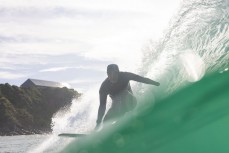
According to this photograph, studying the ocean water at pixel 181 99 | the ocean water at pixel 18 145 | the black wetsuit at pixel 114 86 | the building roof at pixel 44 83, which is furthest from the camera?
the building roof at pixel 44 83

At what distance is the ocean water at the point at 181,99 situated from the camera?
6095mm

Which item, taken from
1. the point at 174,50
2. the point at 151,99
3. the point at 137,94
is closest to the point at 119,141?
the point at 151,99

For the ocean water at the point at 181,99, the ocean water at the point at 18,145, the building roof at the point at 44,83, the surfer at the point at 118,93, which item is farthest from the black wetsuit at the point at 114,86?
the building roof at the point at 44,83

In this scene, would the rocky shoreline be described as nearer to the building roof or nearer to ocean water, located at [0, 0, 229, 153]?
the building roof

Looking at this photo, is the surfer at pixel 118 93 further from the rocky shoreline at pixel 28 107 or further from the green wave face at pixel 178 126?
the rocky shoreline at pixel 28 107

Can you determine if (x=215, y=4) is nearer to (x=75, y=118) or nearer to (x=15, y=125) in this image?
(x=75, y=118)

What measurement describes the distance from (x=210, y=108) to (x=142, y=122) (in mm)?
1232

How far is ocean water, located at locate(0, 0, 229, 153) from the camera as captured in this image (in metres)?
6.09

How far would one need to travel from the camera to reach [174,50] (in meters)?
9.13

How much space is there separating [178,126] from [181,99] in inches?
28.2

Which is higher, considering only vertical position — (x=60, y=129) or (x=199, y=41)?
(x=199, y=41)

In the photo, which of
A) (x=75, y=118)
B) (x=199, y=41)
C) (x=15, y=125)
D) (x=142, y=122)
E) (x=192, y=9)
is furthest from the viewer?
(x=15, y=125)

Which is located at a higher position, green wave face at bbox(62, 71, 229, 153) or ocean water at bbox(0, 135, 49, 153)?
green wave face at bbox(62, 71, 229, 153)

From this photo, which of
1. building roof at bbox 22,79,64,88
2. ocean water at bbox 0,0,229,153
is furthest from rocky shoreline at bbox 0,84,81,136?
ocean water at bbox 0,0,229,153
